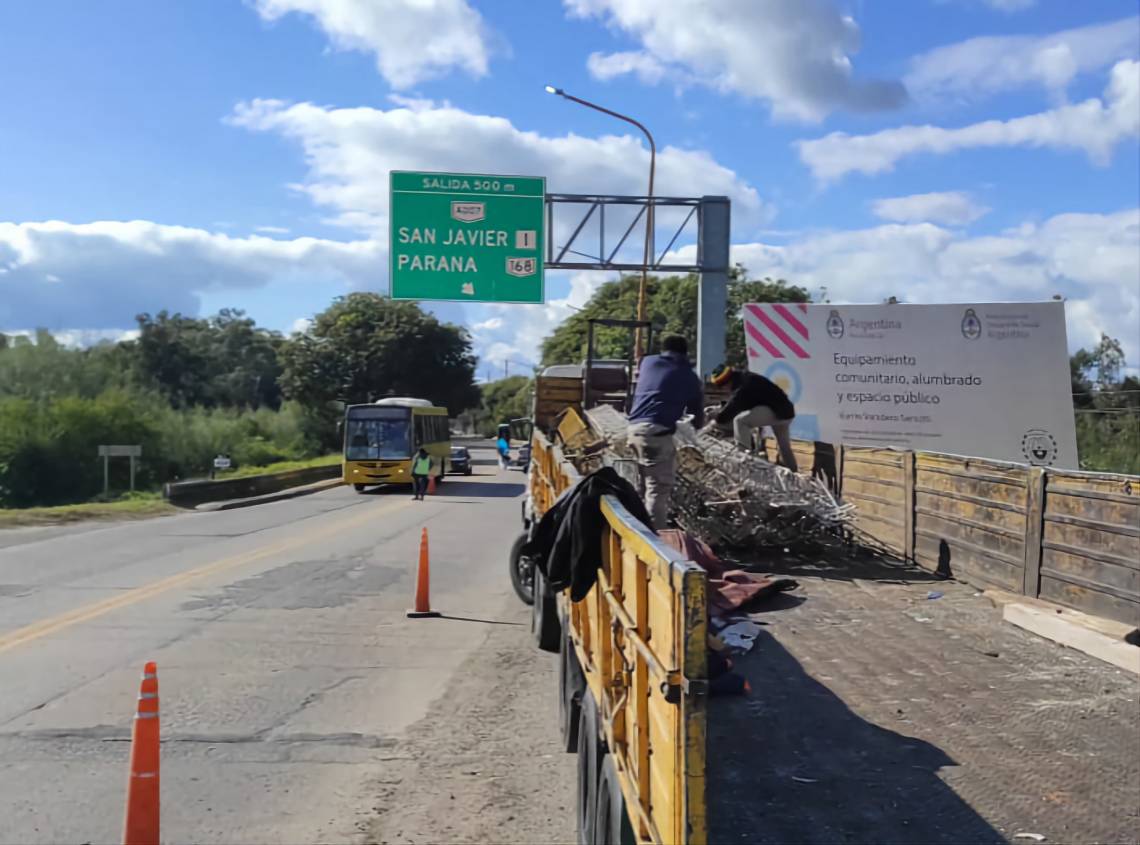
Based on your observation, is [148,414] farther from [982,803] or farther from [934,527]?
[982,803]

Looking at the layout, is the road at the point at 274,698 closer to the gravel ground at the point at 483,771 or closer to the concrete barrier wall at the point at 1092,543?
the gravel ground at the point at 483,771

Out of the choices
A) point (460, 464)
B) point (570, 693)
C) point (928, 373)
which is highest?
point (928, 373)

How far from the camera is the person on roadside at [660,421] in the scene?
25.5 feet

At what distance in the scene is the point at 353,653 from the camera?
9.06m

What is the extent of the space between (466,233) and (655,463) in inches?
572

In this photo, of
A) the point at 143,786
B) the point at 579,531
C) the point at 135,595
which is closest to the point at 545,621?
the point at 143,786

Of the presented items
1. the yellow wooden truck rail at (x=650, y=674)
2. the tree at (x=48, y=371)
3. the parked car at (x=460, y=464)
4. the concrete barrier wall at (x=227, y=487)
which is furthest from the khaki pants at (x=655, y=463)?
the parked car at (x=460, y=464)

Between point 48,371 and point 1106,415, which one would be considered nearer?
point 1106,415

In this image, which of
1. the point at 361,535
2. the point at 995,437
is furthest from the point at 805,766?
the point at 361,535

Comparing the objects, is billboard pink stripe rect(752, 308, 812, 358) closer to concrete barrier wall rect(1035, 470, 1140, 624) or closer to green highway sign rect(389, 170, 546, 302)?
green highway sign rect(389, 170, 546, 302)

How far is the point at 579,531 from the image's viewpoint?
410cm

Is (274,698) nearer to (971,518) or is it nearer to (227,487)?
(971,518)

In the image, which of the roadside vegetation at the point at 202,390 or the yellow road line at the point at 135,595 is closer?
the yellow road line at the point at 135,595

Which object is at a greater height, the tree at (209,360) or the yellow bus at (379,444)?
the tree at (209,360)
